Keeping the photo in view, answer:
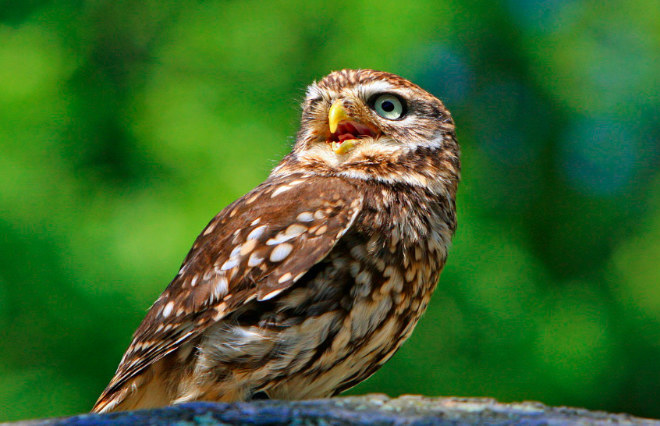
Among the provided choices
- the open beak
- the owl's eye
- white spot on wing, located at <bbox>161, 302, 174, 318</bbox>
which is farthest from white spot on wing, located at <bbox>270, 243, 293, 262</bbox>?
the owl's eye

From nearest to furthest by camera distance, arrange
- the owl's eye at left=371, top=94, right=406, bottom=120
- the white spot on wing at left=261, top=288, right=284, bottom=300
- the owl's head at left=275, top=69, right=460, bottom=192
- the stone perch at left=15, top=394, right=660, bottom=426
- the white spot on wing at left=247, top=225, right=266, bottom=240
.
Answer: the stone perch at left=15, top=394, right=660, bottom=426 < the white spot on wing at left=261, top=288, right=284, bottom=300 < the white spot on wing at left=247, top=225, right=266, bottom=240 < the owl's head at left=275, top=69, right=460, bottom=192 < the owl's eye at left=371, top=94, right=406, bottom=120

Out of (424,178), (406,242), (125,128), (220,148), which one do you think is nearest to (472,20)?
(220,148)

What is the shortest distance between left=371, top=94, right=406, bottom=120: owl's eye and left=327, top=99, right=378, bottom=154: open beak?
0.09 meters

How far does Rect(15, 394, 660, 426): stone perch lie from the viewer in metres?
1.96

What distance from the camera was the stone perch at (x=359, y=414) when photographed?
1963mm

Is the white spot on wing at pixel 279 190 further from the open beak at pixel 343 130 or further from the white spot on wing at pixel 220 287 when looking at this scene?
the white spot on wing at pixel 220 287

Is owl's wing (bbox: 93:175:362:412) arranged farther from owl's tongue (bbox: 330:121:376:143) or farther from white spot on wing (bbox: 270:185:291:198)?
owl's tongue (bbox: 330:121:376:143)

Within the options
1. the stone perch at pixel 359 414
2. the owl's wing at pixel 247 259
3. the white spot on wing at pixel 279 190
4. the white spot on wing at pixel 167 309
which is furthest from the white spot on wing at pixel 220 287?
the stone perch at pixel 359 414

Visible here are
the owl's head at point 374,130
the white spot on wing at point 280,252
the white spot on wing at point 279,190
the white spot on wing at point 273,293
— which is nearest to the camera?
the white spot on wing at point 273,293

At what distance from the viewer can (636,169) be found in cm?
605

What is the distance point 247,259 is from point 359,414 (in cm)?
83

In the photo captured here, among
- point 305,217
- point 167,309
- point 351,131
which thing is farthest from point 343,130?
point 167,309

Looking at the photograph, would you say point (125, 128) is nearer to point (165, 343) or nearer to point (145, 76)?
point (145, 76)

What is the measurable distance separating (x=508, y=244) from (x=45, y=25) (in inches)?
137
